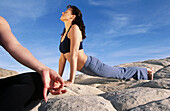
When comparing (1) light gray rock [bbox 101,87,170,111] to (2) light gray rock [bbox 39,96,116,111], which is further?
(1) light gray rock [bbox 101,87,170,111]

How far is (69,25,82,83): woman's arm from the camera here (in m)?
3.26

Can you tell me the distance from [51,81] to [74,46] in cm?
237

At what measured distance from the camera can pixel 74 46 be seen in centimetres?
336

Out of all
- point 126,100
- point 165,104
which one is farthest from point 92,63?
point 165,104

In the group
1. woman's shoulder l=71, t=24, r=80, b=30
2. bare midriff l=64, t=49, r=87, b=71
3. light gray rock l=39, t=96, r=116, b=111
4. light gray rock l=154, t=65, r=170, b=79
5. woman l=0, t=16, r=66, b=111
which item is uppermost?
woman's shoulder l=71, t=24, r=80, b=30

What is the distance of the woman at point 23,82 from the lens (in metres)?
0.93

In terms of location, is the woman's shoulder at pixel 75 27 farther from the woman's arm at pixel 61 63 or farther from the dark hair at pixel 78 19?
the woman's arm at pixel 61 63

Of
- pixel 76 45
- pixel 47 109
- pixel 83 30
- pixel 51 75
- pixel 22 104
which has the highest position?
pixel 83 30

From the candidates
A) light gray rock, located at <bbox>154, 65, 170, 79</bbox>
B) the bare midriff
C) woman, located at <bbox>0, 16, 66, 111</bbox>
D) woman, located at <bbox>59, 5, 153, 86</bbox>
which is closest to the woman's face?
woman, located at <bbox>59, 5, 153, 86</bbox>

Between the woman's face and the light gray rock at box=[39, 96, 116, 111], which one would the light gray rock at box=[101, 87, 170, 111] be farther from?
the woman's face

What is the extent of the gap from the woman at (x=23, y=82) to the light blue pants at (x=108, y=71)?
113 inches

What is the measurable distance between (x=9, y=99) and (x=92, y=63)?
3.11m

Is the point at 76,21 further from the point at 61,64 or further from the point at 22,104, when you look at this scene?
the point at 22,104

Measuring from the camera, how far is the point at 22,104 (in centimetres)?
102
